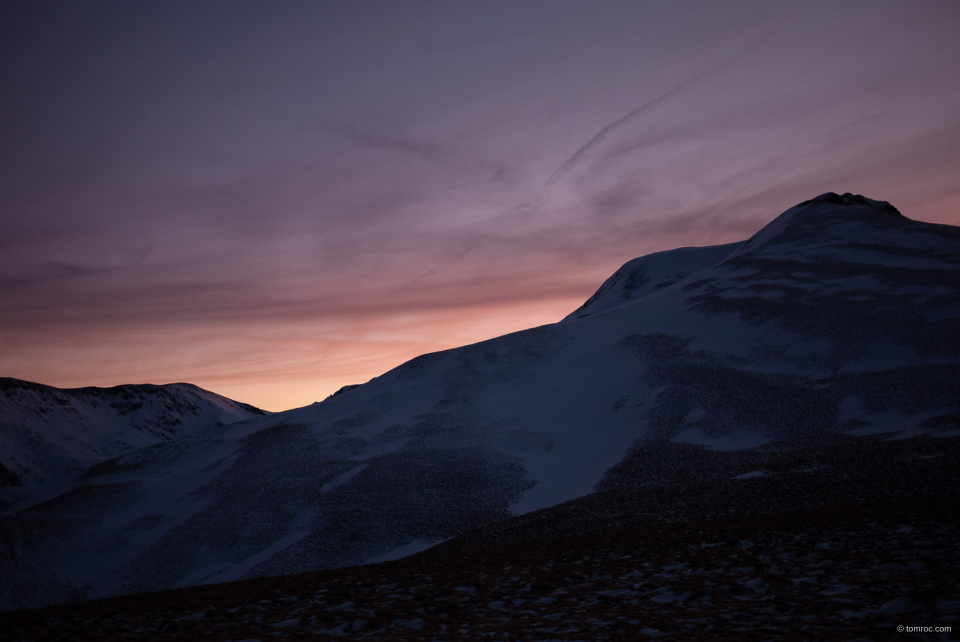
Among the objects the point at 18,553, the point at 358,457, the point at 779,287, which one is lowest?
the point at 18,553

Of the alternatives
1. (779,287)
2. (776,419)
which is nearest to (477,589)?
(776,419)

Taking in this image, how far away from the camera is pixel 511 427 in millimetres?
59812

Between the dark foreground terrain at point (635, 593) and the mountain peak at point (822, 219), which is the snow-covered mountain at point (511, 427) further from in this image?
the dark foreground terrain at point (635, 593)

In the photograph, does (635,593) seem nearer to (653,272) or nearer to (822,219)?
(822,219)

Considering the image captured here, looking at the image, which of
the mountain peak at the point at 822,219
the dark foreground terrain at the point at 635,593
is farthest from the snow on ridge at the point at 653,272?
the dark foreground terrain at the point at 635,593

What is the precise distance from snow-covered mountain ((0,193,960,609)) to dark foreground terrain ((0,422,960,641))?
24.0 m

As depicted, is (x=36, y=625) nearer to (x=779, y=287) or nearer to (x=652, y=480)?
(x=652, y=480)

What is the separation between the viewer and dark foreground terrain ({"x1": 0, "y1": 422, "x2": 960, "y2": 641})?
8.80 m

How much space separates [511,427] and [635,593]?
4910cm

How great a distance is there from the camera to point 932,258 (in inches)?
3159

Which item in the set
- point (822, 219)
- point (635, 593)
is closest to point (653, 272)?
point (822, 219)

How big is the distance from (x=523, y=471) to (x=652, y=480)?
1319 centimetres

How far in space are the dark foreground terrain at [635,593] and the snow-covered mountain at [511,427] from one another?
24.0 metres

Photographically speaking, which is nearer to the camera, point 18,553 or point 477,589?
point 477,589
